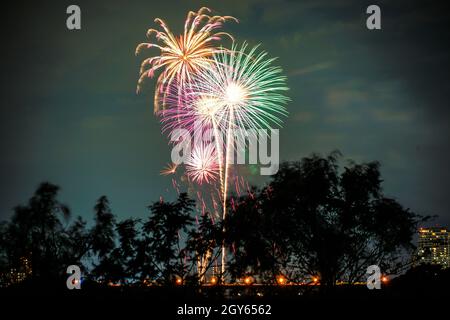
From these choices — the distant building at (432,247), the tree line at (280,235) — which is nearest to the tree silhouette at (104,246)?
the tree line at (280,235)

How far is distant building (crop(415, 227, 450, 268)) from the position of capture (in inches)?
1216

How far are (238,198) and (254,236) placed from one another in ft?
10.5

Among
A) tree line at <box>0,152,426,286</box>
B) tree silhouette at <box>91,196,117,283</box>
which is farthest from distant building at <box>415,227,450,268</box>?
tree silhouette at <box>91,196,117,283</box>

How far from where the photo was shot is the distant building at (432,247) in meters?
30.9

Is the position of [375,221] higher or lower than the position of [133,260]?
higher

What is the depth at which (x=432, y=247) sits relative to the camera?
31781mm

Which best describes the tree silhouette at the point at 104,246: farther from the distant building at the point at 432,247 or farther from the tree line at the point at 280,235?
the distant building at the point at 432,247

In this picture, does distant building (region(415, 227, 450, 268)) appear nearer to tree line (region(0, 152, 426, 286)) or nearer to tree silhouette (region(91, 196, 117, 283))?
tree line (region(0, 152, 426, 286))

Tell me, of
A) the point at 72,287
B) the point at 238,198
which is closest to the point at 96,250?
the point at 72,287

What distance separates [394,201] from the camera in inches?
1177
